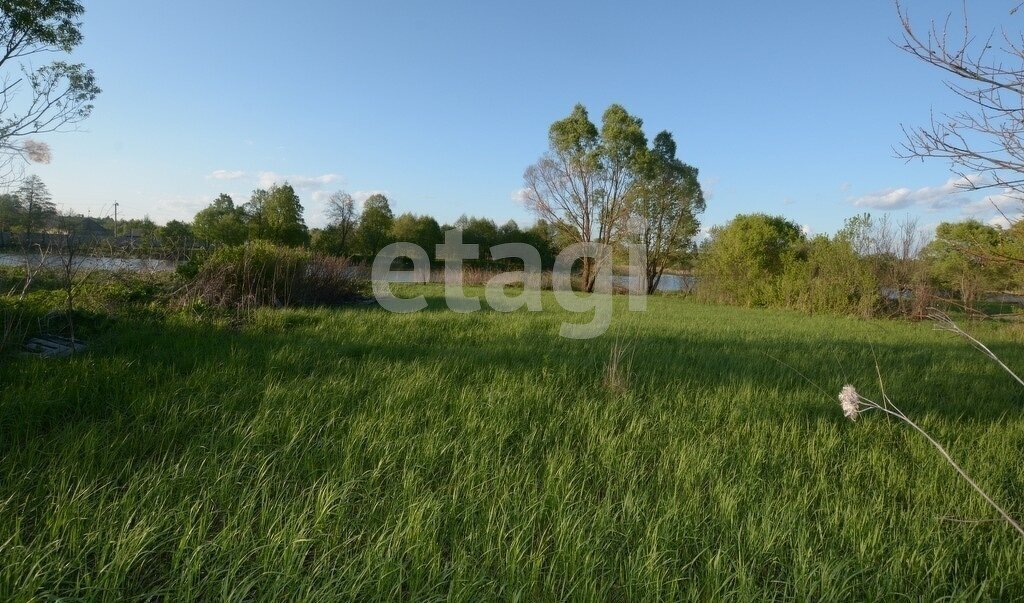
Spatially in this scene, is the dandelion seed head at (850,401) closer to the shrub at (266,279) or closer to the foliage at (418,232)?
the shrub at (266,279)

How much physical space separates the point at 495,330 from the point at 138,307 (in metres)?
5.06

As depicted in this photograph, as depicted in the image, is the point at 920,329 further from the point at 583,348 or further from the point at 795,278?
the point at 583,348

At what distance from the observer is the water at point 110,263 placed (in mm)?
6874

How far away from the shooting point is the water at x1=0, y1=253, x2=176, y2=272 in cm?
687

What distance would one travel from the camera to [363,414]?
3025 millimetres

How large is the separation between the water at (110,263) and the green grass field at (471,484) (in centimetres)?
352

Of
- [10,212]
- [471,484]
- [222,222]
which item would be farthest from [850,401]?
[222,222]

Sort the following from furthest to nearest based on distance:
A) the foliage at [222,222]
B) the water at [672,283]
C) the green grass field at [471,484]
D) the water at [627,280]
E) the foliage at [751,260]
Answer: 1. the foliage at [222,222]
2. the water at [672,283]
3. the water at [627,280]
4. the foliage at [751,260]
5. the green grass field at [471,484]

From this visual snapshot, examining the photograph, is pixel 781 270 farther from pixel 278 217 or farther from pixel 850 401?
pixel 278 217

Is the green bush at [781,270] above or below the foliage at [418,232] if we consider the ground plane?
below

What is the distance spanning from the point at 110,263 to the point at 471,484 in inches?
325

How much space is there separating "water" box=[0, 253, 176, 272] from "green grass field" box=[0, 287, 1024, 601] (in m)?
3.52

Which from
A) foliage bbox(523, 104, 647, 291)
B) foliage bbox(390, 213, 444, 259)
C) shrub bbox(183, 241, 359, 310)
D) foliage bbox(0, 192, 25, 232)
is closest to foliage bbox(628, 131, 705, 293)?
foliage bbox(523, 104, 647, 291)

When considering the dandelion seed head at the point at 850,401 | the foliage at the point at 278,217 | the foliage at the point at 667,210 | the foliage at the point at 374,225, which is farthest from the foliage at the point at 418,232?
the dandelion seed head at the point at 850,401
